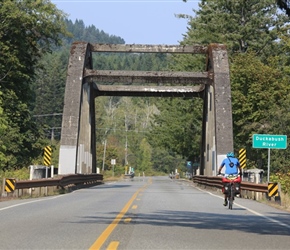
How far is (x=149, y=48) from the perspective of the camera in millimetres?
44375

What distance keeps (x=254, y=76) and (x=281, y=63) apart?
20609mm

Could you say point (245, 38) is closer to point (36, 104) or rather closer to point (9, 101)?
point (9, 101)

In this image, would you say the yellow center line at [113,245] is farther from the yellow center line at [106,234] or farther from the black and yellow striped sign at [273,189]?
the black and yellow striped sign at [273,189]

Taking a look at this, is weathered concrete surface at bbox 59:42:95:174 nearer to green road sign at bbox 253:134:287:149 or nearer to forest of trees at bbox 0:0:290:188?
forest of trees at bbox 0:0:290:188

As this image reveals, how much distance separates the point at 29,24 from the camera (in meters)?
45.1

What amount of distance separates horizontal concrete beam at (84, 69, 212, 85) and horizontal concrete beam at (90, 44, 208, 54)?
1953 millimetres

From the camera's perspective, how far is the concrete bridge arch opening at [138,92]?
130 ft

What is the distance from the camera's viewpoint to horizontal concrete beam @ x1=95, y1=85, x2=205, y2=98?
47.2 meters

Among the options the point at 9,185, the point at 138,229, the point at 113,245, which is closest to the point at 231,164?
the point at 9,185

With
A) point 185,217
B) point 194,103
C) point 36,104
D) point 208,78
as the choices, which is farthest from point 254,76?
point 36,104

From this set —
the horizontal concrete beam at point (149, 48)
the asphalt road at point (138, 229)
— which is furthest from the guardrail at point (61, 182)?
the horizontal concrete beam at point (149, 48)

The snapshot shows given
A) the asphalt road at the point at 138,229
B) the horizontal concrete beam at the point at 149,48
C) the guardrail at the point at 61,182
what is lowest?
the asphalt road at the point at 138,229

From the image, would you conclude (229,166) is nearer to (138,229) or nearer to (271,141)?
(138,229)

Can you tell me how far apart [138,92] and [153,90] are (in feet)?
4.58
